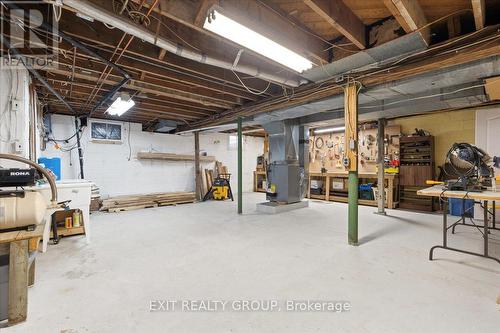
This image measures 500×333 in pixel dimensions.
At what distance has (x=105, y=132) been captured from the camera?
6.23m

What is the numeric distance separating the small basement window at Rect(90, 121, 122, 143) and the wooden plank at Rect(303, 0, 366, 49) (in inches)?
240

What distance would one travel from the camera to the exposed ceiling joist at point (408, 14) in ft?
5.96

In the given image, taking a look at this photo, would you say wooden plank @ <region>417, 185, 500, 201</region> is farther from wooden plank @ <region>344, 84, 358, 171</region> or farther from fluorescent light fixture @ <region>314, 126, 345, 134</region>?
fluorescent light fixture @ <region>314, 126, 345, 134</region>

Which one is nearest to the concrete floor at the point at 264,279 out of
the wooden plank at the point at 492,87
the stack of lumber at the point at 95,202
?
the stack of lumber at the point at 95,202

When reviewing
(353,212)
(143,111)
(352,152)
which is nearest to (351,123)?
(352,152)

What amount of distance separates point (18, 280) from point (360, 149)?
23.2 feet

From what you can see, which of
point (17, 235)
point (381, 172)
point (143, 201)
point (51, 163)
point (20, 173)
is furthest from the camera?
point (143, 201)

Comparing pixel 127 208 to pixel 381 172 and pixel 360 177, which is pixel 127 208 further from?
pixel 360 177

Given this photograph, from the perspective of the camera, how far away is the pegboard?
243 inches

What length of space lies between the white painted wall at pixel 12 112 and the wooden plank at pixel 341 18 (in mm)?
3267

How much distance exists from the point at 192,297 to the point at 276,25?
2.55 meters

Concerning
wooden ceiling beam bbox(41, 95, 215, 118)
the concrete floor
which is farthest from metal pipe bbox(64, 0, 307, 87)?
wooden ceiling beam bbox(41, 95, 215, 118)

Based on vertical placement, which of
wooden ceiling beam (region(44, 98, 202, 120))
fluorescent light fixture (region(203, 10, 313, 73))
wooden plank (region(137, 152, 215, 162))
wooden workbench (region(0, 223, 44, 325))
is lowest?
wooden workbench (region(0, 223, 44, 325))

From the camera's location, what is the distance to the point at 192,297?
75.5 inches
